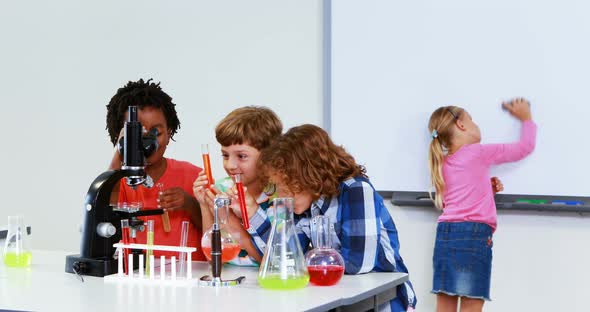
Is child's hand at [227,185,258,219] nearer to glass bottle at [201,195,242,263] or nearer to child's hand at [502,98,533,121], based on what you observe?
glass bottle at [201,195,242,263]

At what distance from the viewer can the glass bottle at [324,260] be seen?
6.75 ft

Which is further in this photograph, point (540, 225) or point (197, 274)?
point (540, 225)

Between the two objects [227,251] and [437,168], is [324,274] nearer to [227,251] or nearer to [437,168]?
[227,251]

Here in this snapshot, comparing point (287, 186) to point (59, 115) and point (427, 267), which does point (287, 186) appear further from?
point (59, 115)

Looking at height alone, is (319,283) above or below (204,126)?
below

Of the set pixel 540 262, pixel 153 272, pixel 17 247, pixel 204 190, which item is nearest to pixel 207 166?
pixel 204 190

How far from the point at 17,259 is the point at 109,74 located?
222cm

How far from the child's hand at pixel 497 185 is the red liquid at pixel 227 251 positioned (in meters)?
1.40

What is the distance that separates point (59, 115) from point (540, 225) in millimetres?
2715

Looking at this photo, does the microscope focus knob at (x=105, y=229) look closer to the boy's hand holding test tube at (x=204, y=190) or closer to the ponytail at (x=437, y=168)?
the boy's hand holding test tube at (x=204, y=190)

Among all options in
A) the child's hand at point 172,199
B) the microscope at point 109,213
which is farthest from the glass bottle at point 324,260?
the child's hand at point 172,199

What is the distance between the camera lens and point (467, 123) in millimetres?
3389

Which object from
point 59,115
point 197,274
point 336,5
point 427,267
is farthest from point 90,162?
point 197,274

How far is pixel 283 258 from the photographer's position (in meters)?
2.01
